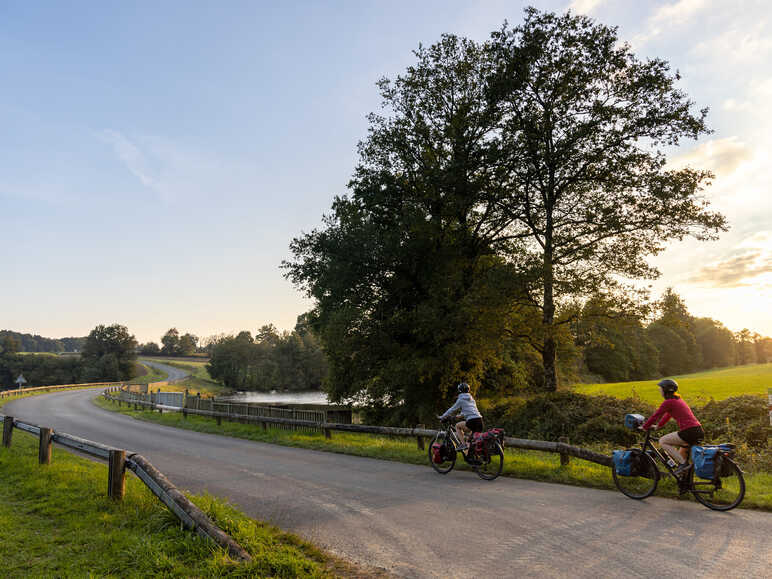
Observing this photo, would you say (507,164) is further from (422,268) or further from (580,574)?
(580,574)

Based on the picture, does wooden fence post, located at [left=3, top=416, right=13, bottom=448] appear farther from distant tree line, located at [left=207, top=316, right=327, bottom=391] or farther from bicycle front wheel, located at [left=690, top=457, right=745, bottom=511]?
distant tree line, located at [left=207, top=316, right=327, bottom=391]

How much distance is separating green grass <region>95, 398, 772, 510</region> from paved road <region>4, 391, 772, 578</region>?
1.64 feet

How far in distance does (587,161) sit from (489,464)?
14.9 metres

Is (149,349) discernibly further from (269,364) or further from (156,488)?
(156,488)

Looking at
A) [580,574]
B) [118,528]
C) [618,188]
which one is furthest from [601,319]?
[118,528]

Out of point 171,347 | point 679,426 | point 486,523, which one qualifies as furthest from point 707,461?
point 171,347

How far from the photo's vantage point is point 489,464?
9.66 metres

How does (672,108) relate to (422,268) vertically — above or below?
above

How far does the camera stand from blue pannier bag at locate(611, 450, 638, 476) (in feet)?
25.4

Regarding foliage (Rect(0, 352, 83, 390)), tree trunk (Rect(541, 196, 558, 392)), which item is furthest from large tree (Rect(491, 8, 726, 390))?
foliage (Rect(0, 352, 83, 390))

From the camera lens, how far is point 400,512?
701 centimetres

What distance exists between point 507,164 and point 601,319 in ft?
25.2

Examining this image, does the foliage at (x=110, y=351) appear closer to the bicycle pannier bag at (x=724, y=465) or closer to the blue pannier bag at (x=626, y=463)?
the blue pannier bag at (x=626, y=463)

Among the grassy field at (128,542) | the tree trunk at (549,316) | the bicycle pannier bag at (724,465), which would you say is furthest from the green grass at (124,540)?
the tree trunk at (549,316)
